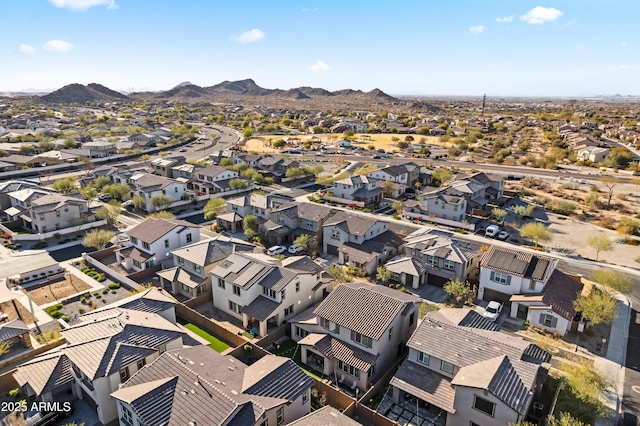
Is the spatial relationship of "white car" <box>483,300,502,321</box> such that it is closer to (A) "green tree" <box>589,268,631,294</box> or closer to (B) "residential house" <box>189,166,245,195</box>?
(A) "green tree" <box>589,268,631,294</box>

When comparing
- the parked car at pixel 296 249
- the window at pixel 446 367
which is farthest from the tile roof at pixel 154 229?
the window at pixel 446 367

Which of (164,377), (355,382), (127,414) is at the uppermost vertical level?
(164,377)

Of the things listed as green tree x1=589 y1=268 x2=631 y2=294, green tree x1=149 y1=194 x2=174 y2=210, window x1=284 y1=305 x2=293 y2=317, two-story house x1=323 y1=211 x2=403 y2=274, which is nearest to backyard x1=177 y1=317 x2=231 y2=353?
window x1=284 y1=305 x2=293 y2=317

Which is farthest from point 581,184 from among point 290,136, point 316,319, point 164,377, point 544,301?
point 290,136

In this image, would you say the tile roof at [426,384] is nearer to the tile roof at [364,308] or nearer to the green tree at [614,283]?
the tile roof at [364,308]

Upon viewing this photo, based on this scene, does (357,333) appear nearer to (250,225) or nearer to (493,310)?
(493,310)

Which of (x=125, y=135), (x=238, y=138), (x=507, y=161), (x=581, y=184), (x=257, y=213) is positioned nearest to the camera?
(x=257, y=213)

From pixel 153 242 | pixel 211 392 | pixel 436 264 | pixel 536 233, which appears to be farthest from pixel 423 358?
pixel 536 233

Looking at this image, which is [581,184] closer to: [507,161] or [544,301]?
[507,161]
